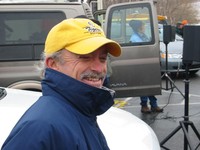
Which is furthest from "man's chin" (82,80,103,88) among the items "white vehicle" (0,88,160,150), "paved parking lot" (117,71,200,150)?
"paved parking lot" (117,71,200,150)

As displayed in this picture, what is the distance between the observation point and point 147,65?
6.06m

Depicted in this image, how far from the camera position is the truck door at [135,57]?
6.06 metres

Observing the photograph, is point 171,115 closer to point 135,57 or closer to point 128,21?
point 135,57

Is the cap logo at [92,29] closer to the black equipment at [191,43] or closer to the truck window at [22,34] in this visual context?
the black equipment at [191,43]

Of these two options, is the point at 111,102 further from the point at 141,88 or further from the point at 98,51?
the point at 141,88

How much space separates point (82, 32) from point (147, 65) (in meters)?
4.67

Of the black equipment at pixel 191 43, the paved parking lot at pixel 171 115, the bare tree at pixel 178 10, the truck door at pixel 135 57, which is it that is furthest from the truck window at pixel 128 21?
the bare tree at pixel 178 10

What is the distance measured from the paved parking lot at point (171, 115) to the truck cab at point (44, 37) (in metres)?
0.69

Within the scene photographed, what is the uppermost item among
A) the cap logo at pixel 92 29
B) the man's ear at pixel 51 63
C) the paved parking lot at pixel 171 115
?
the cap logo at pixel 92 29

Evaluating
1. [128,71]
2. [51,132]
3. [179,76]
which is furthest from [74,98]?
[179,76]

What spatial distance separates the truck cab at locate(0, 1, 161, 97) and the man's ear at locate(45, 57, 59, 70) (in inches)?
126

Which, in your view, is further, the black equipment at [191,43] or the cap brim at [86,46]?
the black equipment at [191,43]

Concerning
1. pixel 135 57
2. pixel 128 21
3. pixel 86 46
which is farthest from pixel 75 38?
pixel 128 21

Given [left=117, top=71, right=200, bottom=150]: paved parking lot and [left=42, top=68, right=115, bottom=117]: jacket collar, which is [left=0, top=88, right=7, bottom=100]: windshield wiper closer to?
[left=42, top=68, right=115, bottom=117]: jacket collar
